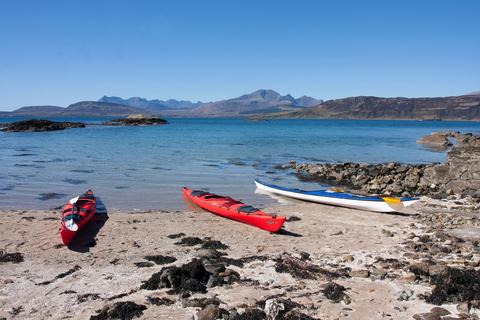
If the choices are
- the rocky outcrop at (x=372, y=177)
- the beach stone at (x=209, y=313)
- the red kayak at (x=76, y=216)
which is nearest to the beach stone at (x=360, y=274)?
the beach stone at (x=209, y=313)

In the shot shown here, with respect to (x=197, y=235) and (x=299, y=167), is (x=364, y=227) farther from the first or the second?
(x=299, y=167)

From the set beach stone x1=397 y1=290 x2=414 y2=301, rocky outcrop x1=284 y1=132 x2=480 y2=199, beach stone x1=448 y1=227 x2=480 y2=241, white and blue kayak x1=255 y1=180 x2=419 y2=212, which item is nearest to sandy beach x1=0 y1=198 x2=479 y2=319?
beach stone x1=397 y1=290 x2=414 y2=301

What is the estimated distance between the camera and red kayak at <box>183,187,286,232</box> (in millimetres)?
12711

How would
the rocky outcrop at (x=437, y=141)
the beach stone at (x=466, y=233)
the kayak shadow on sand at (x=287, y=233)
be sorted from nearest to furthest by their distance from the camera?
the beach stone at (x=466, y=233)
the kayak shadow on sand at (x=287, y=233)
the rocky outcrop at (x=437, y=141)

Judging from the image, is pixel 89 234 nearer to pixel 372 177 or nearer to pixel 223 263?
pixel 223 263

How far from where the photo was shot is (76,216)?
509 inches

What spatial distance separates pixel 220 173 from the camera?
2605 cm

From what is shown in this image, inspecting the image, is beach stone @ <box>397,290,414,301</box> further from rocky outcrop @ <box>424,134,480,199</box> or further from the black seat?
rocky outcrop @ <box>424,134,480,199</box>

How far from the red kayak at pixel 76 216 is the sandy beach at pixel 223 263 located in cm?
31

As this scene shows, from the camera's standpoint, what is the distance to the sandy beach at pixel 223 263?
7504mm

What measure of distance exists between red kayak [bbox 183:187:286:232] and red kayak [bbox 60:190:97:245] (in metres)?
3.88

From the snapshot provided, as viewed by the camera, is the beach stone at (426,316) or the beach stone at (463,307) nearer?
the beach stone at (426,316)

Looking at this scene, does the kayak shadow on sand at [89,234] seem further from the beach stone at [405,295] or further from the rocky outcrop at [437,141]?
the rocky outcrop at [437,141]

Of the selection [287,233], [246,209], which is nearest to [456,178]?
[287,233]
